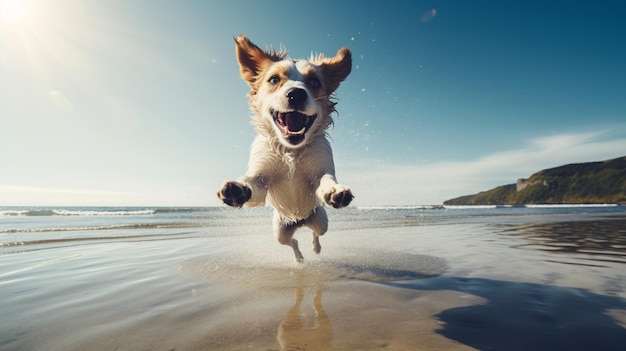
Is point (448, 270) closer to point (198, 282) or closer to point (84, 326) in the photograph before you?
point (198, 282)

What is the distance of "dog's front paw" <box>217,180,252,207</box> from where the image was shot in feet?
9.71

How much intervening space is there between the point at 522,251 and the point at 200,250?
6.71 metres

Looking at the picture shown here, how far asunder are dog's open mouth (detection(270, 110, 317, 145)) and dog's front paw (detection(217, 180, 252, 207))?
94cm

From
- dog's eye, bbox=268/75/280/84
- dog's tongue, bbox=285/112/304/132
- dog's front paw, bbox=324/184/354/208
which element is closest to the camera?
dog's front paw, bbox=324/184/354/208

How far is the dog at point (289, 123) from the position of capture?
12.2ft

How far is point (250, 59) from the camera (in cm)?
442

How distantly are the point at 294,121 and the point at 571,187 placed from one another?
403 ft

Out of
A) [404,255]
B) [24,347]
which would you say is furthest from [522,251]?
[24,347]

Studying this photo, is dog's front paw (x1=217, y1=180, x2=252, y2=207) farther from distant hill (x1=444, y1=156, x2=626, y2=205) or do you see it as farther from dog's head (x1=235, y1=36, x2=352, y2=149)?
distant hill (x1=444, y1=156, x2=626, y2=205)

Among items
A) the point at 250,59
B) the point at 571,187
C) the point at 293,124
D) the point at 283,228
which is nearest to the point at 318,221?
the point at 283,228

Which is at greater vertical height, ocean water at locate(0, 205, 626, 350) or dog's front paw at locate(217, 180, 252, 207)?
dog's front paw at locate(217, 180, 252, 207)

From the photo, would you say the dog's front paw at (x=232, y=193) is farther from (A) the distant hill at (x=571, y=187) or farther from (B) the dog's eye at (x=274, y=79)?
(A) the distant hill at (x=571, y=187)

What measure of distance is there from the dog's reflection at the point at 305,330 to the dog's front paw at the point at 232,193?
1.12 metres

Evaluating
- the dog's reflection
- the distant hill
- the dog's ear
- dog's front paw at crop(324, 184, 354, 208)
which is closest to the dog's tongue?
the dog's ear
